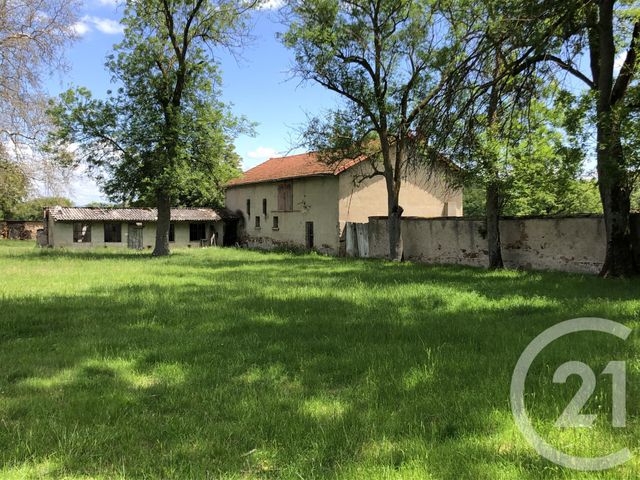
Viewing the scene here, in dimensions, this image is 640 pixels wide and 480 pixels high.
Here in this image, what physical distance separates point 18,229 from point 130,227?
73.9 ft

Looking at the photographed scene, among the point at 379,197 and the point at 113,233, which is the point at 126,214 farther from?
the point at 379,197

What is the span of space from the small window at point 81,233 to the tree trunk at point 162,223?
15155 mm

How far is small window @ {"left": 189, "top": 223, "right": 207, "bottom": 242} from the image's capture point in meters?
41.8

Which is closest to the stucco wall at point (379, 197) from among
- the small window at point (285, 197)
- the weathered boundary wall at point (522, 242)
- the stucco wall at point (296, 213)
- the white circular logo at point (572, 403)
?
the stucco wall at point (296, 213)

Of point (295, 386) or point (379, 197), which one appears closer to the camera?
point (295, 386)

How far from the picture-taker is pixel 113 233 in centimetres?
3997

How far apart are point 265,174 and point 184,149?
13558 mm

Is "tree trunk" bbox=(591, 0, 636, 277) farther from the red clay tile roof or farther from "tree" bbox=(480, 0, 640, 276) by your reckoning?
the red clay tile roof

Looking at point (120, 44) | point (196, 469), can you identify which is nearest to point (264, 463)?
point (196, 469)

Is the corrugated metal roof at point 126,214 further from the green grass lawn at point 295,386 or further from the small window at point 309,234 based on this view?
the green grass lawn at point 295,386

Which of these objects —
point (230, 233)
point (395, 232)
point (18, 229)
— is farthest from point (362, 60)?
point (18, 229)

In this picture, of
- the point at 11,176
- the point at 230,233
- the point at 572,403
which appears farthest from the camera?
the point at 230,233

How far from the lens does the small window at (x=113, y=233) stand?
3978 cm

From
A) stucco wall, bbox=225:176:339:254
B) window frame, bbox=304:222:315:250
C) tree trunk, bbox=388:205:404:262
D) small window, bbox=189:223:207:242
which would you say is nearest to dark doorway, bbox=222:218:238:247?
stucco wall, bbox=225:176:339:254
